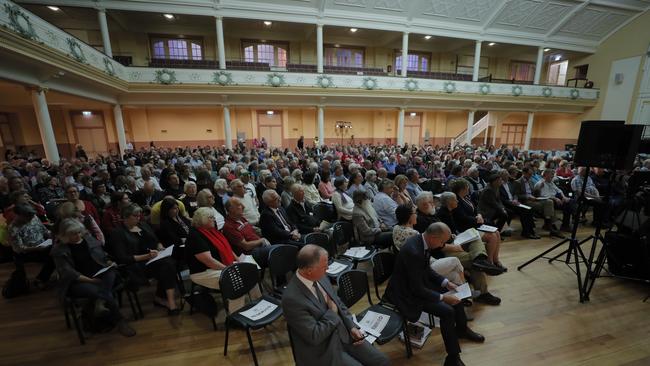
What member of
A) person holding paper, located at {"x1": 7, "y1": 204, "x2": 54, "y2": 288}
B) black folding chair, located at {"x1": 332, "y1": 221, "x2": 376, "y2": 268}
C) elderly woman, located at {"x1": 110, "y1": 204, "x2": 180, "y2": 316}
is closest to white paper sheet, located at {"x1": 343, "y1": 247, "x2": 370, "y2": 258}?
black folding chair, located at {"x1": 332, "y1": 221, "x2": 376, "y2": 268}

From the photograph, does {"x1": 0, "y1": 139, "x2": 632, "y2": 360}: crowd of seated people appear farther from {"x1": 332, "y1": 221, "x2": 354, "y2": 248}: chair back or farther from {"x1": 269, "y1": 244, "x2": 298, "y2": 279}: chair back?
{"x1": 269, "y1": 244, "x2": 298, "y2": 279}: chair back

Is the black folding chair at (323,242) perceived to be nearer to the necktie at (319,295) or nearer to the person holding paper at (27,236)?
the necktie at (319,295)

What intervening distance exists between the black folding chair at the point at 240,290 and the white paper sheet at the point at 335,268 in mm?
663

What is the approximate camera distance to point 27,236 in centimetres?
331

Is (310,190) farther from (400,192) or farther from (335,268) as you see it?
(335,268)

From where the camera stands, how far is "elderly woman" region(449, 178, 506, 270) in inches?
146

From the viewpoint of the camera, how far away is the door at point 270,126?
16.1 meters

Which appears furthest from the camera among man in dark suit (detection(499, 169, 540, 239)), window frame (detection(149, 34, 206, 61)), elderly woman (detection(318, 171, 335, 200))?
window frame (detection(149, 34, 206, 61))

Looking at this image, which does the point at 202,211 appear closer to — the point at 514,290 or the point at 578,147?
the point at 514,290

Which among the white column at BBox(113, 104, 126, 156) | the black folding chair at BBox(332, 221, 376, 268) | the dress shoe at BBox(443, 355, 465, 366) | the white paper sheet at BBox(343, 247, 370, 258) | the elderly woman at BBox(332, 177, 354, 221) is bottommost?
the dress shoe at BBox(443, 355, 465, 366)

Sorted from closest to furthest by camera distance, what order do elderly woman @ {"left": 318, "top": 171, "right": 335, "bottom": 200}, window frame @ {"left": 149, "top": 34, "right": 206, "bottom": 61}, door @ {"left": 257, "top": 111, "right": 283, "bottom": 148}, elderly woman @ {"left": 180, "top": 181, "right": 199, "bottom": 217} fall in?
elderly woman @ {"left": 180, "top": 181, "right": 199, "bottom": 217} < elderly woman @ {"left": 318, "top": 171, "right": 335, "bottom": 200} < window frame @ {"left": 149, "top": 34, "right": 206, "bottom": 61} < door @ {"left": 257, "top": 111, "right": 283, "bottom": 148}

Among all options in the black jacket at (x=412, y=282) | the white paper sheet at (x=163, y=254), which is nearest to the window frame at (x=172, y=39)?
the white paper sheet at (x=163, y=254)

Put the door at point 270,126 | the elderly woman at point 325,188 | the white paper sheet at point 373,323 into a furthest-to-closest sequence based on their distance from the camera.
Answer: the door at point 270,126, the elderly woman at point 325,188, the white paper sheet at point 373,323

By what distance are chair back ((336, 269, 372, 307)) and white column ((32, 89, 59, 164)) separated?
8743 millimetres
